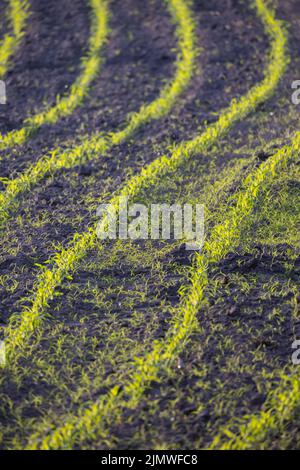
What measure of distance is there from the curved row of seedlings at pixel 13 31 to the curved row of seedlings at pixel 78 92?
0.77 meters

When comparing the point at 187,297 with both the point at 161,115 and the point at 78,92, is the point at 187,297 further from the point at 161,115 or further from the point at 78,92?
→ the point at 78,92

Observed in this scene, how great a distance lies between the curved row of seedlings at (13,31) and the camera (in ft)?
19.0

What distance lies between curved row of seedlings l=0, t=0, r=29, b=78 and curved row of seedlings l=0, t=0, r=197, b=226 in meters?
1.61

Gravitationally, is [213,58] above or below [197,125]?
above

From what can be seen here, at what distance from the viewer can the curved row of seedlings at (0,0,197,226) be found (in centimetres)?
396

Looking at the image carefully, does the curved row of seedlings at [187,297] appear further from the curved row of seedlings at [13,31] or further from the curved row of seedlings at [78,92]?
the curved row of seedlings at [13,31]

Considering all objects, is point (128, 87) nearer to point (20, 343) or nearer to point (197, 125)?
point (197, 125)

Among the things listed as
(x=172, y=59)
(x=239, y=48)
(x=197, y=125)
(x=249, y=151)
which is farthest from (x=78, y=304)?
(x=239, y=48)

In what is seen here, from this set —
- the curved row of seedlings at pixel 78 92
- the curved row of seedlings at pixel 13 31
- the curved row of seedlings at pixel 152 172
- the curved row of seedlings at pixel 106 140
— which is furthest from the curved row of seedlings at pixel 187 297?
the curved row of seedlings at pixel 13 31

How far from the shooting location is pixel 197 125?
4.66 m

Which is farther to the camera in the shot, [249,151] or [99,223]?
[249,151]

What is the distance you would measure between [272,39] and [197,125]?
1940mm

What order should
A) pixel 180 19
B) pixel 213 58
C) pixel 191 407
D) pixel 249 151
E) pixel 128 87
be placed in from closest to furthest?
pixel 191 407, pixel 249 151, pixel 128 87, pixel 213 58, pixel 180 19

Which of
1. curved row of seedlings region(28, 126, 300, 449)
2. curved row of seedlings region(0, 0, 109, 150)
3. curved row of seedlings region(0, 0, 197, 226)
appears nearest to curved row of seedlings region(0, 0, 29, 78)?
curved row of seedlings region(0, 0, 109, 150)
